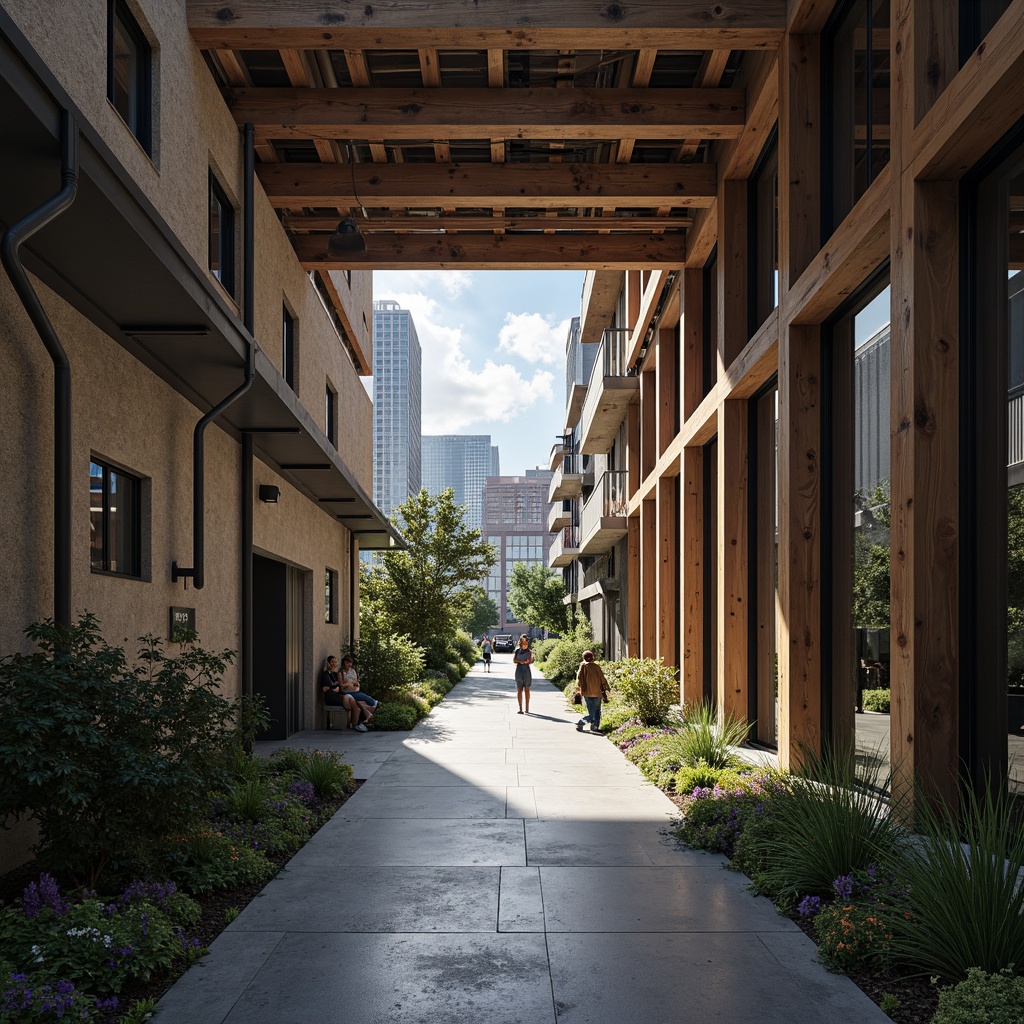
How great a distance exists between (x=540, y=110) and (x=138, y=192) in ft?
22.4

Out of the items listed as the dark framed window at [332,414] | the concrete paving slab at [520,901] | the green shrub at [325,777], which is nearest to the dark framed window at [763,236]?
the green shrub at [325,777]

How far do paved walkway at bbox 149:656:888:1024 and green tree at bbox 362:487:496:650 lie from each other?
22207 millimetres

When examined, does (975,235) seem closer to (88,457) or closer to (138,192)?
(138,192)

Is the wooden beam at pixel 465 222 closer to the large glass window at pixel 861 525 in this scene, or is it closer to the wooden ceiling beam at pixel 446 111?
the wooden ceiling beam at pixel 446 111

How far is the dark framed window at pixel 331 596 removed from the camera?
808 inches

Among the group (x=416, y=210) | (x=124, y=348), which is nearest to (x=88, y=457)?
(x=124, y=348)

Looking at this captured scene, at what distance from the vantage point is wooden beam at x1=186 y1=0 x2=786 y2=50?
968 cm

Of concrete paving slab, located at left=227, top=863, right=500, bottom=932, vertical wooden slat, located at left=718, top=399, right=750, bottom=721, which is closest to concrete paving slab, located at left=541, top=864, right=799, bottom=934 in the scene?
concrete paving slab, located at left=227, top=863, right=500, bottom=932

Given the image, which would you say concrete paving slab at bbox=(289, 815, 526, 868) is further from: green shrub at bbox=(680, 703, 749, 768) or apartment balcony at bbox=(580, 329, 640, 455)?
apartment balcony at bbox=(580, 329, 640, 455)

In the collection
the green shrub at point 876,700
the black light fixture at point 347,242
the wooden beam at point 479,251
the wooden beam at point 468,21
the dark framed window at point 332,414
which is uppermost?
the wooden beam at point 468,21

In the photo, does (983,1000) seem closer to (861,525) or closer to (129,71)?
(861,525)

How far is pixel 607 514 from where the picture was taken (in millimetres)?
27375

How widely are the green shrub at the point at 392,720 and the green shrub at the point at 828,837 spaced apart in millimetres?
11919

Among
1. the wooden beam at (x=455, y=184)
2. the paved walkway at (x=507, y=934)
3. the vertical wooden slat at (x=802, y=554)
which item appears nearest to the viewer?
the paved walkway at (x=507, y=934)
